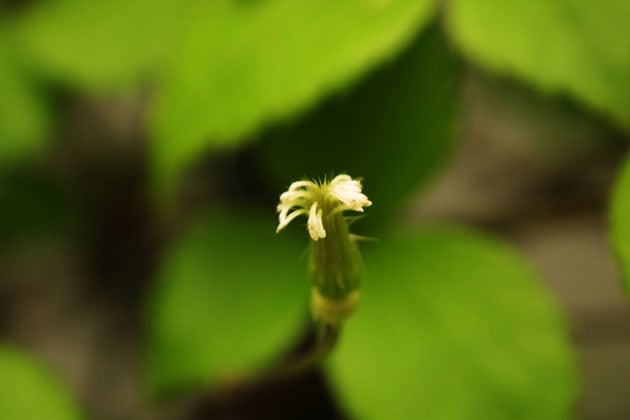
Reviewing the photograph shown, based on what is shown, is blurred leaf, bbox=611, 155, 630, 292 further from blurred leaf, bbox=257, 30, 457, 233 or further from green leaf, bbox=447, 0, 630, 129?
blurred leaf, bbox=257, 30, 457, 233

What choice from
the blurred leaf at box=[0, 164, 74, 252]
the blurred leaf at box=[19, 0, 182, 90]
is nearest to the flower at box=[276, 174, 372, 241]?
the blurred leaf at box=[19, 0, 182, 90]

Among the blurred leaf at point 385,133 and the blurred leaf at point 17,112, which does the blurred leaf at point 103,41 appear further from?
the blurred leaf at point 385,133

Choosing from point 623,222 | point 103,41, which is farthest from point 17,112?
point 623,222

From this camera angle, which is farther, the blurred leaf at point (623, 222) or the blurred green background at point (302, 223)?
the blurred green background at point (302, 223)

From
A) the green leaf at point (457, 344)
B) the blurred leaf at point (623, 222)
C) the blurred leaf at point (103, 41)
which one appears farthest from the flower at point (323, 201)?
the blurred leaf at point (103, 41)

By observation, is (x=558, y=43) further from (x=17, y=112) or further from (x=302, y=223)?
(x=17, y=112)
